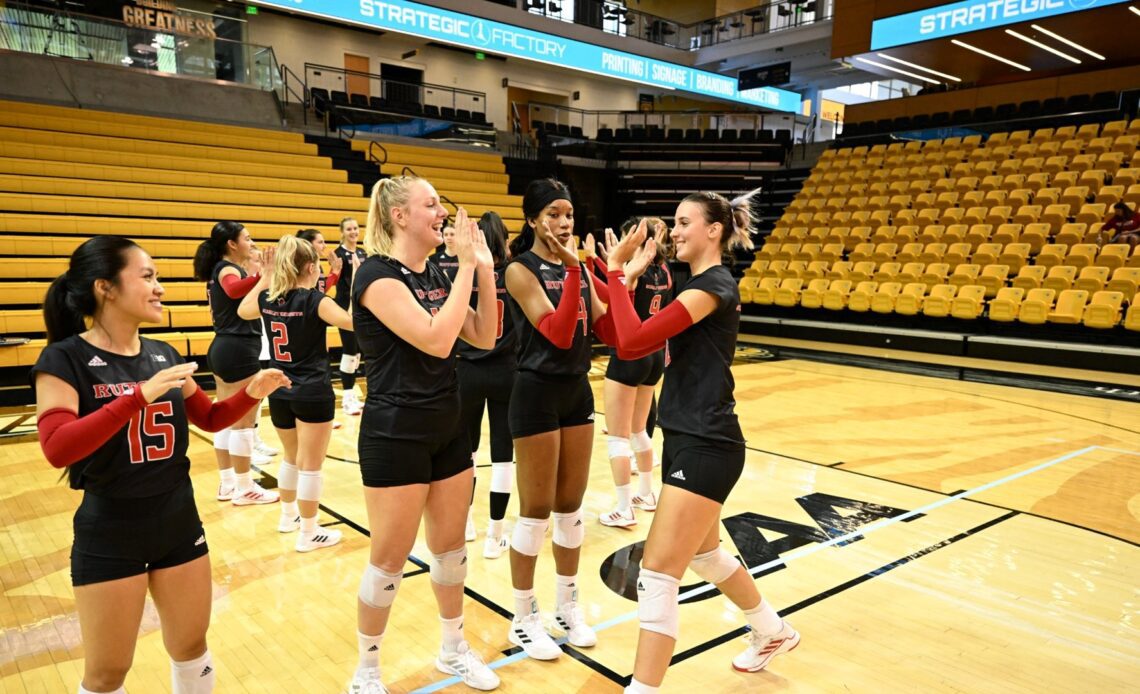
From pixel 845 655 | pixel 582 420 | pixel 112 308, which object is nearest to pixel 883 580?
pixel 845 655

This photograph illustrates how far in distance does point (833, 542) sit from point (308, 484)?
3.05 meters

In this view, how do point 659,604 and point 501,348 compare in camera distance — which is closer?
point 659,604

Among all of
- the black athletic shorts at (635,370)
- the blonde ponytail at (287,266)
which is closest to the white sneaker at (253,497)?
the blonde ponytail at (287,266)

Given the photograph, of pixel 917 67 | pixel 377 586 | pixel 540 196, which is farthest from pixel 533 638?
pixel 917 67

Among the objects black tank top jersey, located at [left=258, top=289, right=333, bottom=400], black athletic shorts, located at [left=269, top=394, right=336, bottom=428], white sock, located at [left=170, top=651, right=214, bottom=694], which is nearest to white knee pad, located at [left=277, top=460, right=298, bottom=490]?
black athletic shorts, located at [left=269, top=394, right=336, bottom=428]

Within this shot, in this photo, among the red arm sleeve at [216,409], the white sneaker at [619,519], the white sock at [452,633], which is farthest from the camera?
the white sneaker at [619,519]

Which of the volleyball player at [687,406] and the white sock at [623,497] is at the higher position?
the volleyball player at [687,406]

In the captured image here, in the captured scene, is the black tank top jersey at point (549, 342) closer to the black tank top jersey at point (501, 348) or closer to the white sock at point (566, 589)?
the black tank top jersey at point (501, 348)

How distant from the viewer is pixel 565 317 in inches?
103

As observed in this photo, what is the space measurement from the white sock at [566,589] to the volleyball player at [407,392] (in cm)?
64

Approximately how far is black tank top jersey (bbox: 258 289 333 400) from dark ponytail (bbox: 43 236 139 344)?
6.08 feet

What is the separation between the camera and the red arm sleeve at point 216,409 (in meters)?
2.18

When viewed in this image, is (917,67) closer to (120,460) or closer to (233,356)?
(233,356)

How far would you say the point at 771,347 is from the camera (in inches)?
477
